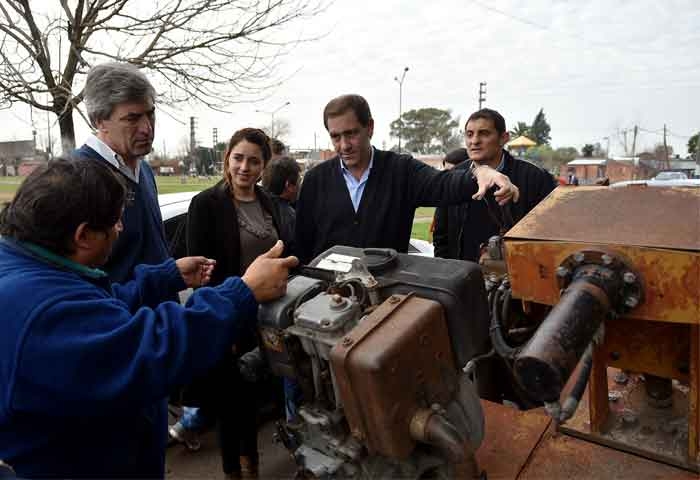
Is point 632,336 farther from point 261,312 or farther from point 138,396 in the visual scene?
point 138,396

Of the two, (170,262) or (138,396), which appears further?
(170,262)

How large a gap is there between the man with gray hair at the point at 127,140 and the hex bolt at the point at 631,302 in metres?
1.78

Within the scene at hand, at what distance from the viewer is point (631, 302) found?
3.95ft

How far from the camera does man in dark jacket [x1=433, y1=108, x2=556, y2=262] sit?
3.03 m

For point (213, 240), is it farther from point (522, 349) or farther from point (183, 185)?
point (183, 185)

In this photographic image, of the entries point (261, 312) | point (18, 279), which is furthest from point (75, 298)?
point (261, 312)

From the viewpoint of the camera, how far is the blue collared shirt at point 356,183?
2537 millimetres

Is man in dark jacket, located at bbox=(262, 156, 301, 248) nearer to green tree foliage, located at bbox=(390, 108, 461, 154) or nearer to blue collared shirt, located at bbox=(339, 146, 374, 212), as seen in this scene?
blue collared shirt, located at bbox=(339, 146, 374, 212)

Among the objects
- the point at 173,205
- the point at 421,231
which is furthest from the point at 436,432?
the point at 421,231

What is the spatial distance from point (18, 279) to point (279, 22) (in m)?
5.20

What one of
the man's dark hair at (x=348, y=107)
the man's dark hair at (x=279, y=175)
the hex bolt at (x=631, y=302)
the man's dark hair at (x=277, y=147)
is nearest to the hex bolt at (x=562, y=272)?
the hex bolt at (x=631, y=302)

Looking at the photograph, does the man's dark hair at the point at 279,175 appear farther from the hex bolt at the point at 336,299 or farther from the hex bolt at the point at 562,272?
the hex bolt at the point at 562,272

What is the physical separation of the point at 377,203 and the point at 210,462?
1.92m

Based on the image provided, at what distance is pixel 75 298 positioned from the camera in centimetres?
110
